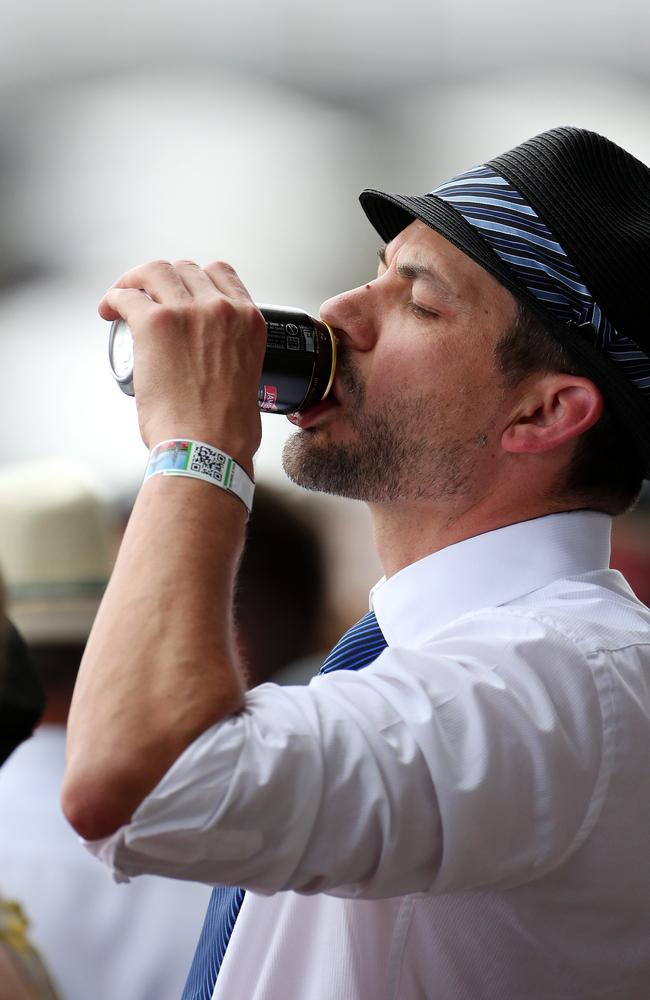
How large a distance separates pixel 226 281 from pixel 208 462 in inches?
8.1

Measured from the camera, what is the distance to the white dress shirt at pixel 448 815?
80 cm

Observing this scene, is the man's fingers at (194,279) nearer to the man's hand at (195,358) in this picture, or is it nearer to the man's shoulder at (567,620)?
the man's hand at (195,358)

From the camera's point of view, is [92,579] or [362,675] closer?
[362,675]

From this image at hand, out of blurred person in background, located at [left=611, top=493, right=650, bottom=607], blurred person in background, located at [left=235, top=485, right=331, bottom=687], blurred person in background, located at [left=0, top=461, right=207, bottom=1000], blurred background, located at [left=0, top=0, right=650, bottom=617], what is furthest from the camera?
blurred background, located at [left=0, top=0, right=650, bottom=617]

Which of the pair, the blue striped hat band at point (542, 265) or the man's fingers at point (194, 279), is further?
the blue striped hat band at point (542, 265)

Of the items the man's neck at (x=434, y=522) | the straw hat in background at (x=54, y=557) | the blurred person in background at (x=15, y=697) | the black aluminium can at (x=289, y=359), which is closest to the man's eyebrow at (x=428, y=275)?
the black aluminium can at (x=289, y=359)

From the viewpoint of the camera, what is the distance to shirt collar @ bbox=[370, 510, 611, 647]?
1122 mm

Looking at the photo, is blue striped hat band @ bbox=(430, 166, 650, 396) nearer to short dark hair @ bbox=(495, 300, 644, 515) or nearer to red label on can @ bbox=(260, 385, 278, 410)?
short dark hair @ bbox=(495, 300, 644, 515)

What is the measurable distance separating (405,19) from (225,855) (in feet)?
21.7

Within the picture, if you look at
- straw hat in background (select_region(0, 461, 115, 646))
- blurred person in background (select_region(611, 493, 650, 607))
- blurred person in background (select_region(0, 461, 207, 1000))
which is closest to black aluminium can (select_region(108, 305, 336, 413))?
blurred person in background (select_region(0, 461, 207, 1000))

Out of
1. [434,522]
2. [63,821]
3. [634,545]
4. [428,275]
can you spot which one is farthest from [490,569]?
[634,545]

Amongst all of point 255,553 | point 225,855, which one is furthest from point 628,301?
point 255,553

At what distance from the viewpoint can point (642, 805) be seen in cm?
96

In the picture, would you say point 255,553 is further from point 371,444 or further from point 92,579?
point 371,444
